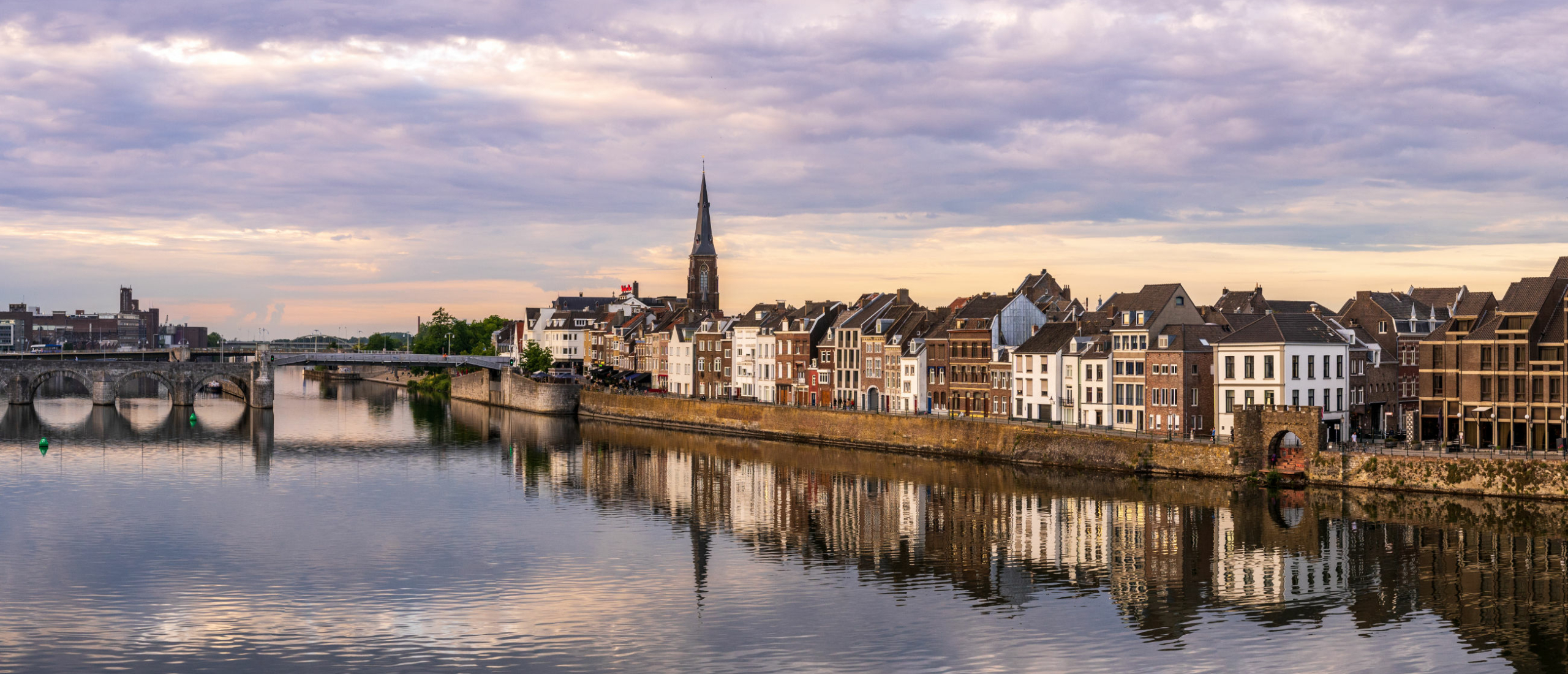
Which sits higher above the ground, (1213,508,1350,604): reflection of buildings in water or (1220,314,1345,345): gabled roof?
(1220,314,1345,345): gabled roof

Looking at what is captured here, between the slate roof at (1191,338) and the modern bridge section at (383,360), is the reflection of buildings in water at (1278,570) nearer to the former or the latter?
the slate roof at (1191,338)

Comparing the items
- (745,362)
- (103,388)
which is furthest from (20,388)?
(745,362)

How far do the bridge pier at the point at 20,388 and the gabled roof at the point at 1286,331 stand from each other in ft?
385

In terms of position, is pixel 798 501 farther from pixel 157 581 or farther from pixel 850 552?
pixel 157 581

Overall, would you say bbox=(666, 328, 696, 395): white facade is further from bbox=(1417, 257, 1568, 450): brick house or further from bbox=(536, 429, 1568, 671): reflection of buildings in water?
bbox=(1417, 257, 1568, 450): brick house

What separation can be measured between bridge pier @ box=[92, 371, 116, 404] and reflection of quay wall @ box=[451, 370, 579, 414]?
36987mm

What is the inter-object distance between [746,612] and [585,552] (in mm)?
12034

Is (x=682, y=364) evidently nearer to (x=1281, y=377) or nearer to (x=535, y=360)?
(x=535, y=360)

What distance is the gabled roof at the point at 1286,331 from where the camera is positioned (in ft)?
242

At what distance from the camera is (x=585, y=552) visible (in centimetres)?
5194

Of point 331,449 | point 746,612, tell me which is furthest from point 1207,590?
point 331,449

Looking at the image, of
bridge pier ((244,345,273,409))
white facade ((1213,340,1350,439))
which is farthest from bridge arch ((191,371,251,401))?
white facade ((1213,340,1350,439))

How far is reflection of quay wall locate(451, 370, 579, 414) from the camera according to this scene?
439 ft

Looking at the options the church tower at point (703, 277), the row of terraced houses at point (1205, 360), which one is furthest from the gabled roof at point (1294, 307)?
the church tower at point (703, 277)
